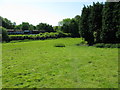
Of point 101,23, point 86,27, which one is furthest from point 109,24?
point 86,27

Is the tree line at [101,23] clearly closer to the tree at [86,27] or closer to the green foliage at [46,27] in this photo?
the tree at [86,27]

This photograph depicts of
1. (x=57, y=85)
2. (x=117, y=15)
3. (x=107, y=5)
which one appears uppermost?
(x=107, y=5)

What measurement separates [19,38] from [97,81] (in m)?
52.1

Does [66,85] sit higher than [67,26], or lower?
lower

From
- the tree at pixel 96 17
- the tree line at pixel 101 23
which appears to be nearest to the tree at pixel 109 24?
the tree line at pixel 101 23

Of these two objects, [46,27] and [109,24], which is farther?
[46,27]

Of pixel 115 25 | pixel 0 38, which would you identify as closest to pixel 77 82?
pixel 115 25

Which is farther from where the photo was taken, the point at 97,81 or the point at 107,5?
the point at 107,5

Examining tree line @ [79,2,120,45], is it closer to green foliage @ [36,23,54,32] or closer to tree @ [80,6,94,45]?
tree @ [80,6,94,45]

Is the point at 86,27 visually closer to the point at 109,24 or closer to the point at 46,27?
the point at 109,24

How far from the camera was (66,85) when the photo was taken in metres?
5.78

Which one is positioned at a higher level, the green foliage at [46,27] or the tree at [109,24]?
the green foliage at [46,27]

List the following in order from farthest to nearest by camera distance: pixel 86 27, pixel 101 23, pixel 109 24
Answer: pixel 86 27 < pixel 101 23 < pixel 109 24

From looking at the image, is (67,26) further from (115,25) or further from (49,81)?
(49,81)
